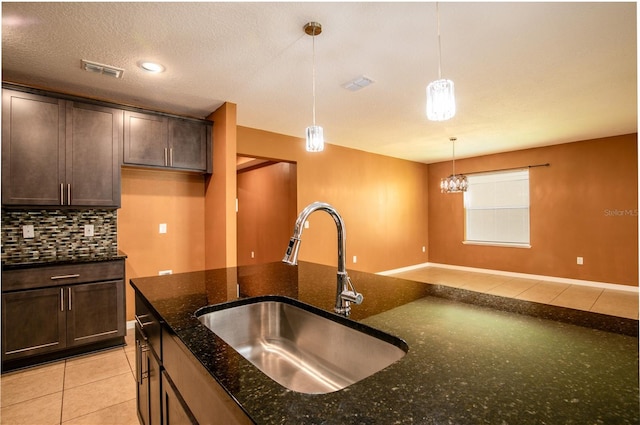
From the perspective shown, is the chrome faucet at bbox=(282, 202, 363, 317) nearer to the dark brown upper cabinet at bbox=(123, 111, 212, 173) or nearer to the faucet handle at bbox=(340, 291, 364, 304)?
the faucet handle at bbox=(340, 291, 364, 304)

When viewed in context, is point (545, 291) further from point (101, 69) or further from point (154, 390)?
point (101, 69)

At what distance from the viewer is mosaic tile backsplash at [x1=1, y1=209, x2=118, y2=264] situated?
2895 mm

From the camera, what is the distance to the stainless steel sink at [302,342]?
1.06 m

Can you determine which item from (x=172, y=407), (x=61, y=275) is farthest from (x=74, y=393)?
(x=172, y=407)

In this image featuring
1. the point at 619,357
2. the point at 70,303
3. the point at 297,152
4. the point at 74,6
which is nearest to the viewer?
the point at 619,357

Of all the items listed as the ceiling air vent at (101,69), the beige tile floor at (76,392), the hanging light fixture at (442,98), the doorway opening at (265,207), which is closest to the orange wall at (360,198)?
the doorway opening at (265,207)

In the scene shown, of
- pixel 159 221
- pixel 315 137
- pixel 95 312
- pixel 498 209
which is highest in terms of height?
pixel 315 137

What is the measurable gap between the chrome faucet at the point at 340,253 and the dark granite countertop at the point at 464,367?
0.05 m

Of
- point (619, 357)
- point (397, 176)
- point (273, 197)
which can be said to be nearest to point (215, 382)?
point (619, 357)

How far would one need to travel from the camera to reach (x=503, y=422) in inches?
23.0

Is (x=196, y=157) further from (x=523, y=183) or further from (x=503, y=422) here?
(x=523, y=183)

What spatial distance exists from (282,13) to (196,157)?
83.6 inches

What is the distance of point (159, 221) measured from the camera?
377cm

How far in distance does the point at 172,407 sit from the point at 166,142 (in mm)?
2945
